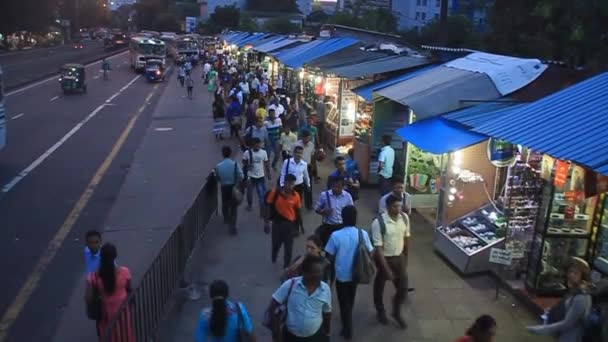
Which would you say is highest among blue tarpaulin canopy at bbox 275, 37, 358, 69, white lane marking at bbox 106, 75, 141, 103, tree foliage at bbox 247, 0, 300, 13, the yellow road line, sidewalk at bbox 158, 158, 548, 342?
tree foliage at bbox 247, 0, 300, 13

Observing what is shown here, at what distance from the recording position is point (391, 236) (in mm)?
7180

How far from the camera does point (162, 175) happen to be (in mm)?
15656

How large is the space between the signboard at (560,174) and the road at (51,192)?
21.6ft

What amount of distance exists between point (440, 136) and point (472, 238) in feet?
5.48

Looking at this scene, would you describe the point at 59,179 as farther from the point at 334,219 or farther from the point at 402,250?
the point at 402,250

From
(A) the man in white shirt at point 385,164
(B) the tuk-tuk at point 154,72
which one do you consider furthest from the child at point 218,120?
(B) the tuk-tuk at point 154,72

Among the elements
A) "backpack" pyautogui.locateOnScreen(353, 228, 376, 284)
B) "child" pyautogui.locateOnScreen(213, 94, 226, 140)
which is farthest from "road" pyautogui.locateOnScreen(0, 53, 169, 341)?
"backpack" pyautogui.locateOnScreen(353, 228, 376, 284)

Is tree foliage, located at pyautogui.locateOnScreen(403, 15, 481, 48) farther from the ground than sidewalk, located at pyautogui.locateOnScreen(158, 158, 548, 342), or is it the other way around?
tree foliage, located at pyautogui.locateOnScreen(403, 15, 481, 48)

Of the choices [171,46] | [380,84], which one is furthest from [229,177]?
[171,46]

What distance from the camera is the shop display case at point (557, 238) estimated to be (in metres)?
8.08

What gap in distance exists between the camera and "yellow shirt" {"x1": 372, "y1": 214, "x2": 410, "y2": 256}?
7137mm

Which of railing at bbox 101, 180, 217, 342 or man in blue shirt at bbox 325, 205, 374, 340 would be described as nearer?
railing at bbox 101, 180, 217, 342

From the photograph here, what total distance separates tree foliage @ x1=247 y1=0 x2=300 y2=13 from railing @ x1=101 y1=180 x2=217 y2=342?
12441cm

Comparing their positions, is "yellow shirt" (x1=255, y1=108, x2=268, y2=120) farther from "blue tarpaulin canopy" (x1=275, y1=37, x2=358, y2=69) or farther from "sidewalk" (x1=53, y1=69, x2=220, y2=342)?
"blue tarpaulin canopy" (x1=275, y1=37, x2=358, y2=69)
